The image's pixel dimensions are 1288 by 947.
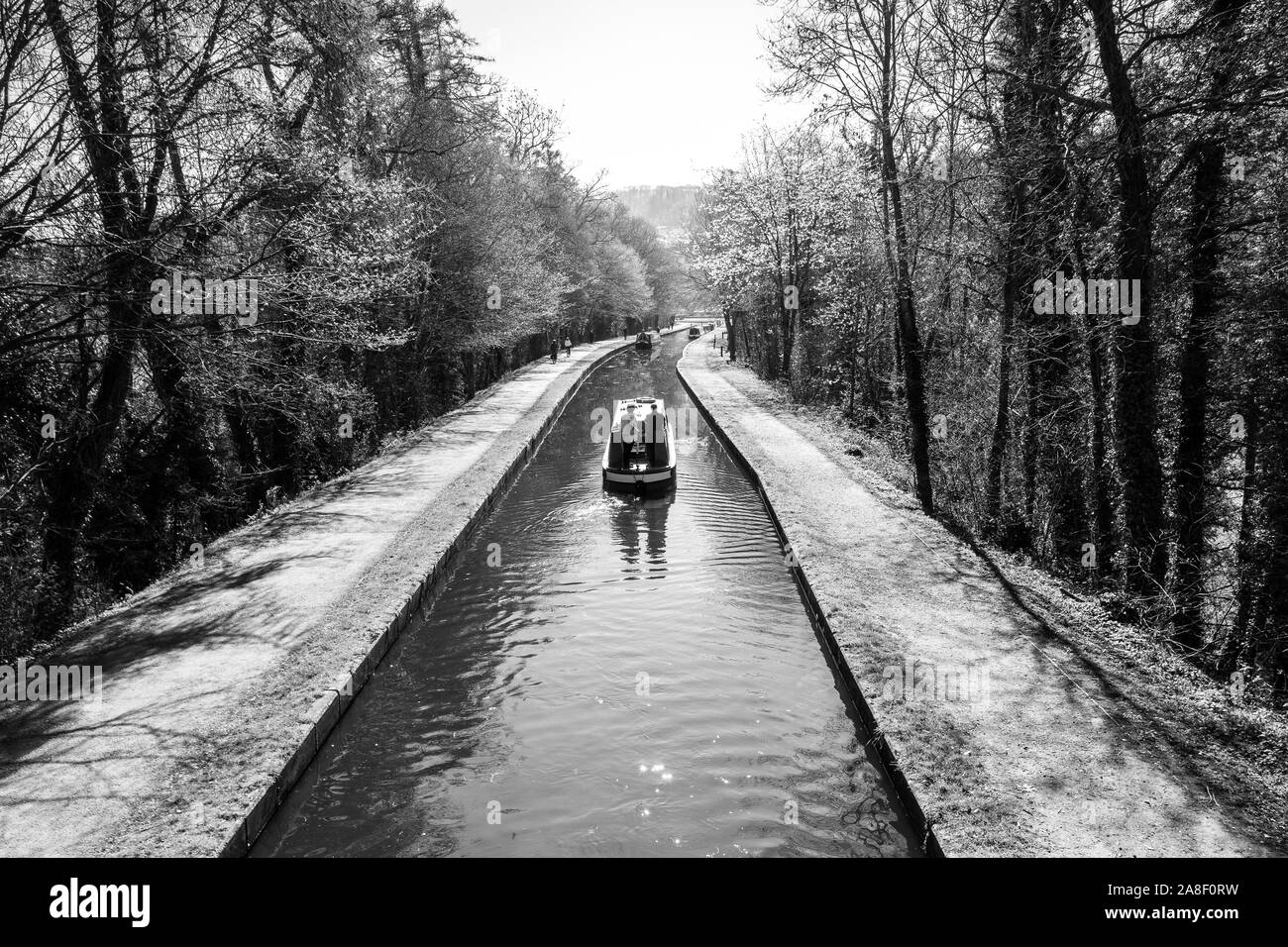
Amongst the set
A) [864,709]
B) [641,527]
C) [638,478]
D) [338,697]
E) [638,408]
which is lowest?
[864,709]

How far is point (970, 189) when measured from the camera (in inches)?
539

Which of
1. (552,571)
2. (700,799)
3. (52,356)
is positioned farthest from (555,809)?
(52,356)

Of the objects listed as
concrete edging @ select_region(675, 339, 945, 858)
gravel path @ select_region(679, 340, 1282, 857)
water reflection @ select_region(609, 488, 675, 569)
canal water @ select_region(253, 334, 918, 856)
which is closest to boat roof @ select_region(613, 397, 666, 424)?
water reflection @ select_region(609, 488, 675, 569)

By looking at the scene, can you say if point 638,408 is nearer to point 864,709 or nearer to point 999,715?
point 864,709

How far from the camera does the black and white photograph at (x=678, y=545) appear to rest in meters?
5.84

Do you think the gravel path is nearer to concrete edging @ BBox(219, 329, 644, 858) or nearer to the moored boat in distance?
the moored boat in distance

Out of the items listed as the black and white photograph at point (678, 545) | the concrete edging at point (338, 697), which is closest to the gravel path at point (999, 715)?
the black and white photograph at point (678, 545)

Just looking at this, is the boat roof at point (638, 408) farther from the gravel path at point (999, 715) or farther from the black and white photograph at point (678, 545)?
the gravel path at point (999, 715)

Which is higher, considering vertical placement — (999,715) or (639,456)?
(639,456)

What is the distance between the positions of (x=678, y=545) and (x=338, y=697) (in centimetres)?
730

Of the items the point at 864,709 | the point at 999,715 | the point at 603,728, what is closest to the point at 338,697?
the point at 603,728

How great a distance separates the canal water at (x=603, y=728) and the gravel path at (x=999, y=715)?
0.60 m

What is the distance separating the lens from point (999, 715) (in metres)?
6.74

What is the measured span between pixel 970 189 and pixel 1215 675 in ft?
30.5
